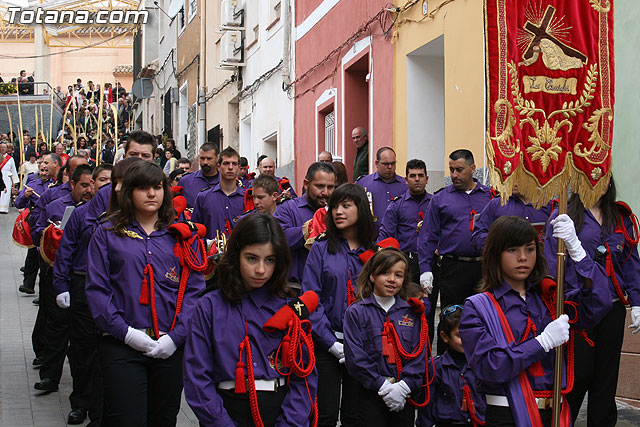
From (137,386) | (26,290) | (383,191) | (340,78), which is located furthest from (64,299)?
(340,78)

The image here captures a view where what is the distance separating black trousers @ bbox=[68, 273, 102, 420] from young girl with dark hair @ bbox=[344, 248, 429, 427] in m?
2.57

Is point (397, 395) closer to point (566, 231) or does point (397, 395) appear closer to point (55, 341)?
point (566, 231)

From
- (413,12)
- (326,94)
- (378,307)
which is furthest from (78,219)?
(326,94)

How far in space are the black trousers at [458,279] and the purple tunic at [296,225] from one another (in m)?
1.59

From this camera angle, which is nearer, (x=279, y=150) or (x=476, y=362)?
(x=476, y=362)

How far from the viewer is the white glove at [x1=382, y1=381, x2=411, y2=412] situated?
5406mm

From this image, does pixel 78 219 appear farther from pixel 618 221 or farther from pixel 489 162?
pixel 618 221

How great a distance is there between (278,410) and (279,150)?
15.3m

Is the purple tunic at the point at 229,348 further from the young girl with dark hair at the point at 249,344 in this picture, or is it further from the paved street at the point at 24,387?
the paved street at the point at 24,387

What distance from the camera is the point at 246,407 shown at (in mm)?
4387

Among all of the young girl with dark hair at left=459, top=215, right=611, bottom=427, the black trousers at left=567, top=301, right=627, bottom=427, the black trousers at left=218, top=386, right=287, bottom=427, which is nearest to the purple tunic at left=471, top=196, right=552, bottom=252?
the black trousers at left=567, top=301, right=627, bottom=427

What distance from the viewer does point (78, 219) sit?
23.7ft

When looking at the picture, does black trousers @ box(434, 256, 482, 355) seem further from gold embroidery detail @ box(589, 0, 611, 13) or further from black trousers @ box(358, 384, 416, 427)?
gold embroidery detail @ box(589, 0, 611, 13)

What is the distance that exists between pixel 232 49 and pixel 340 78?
7495mm
